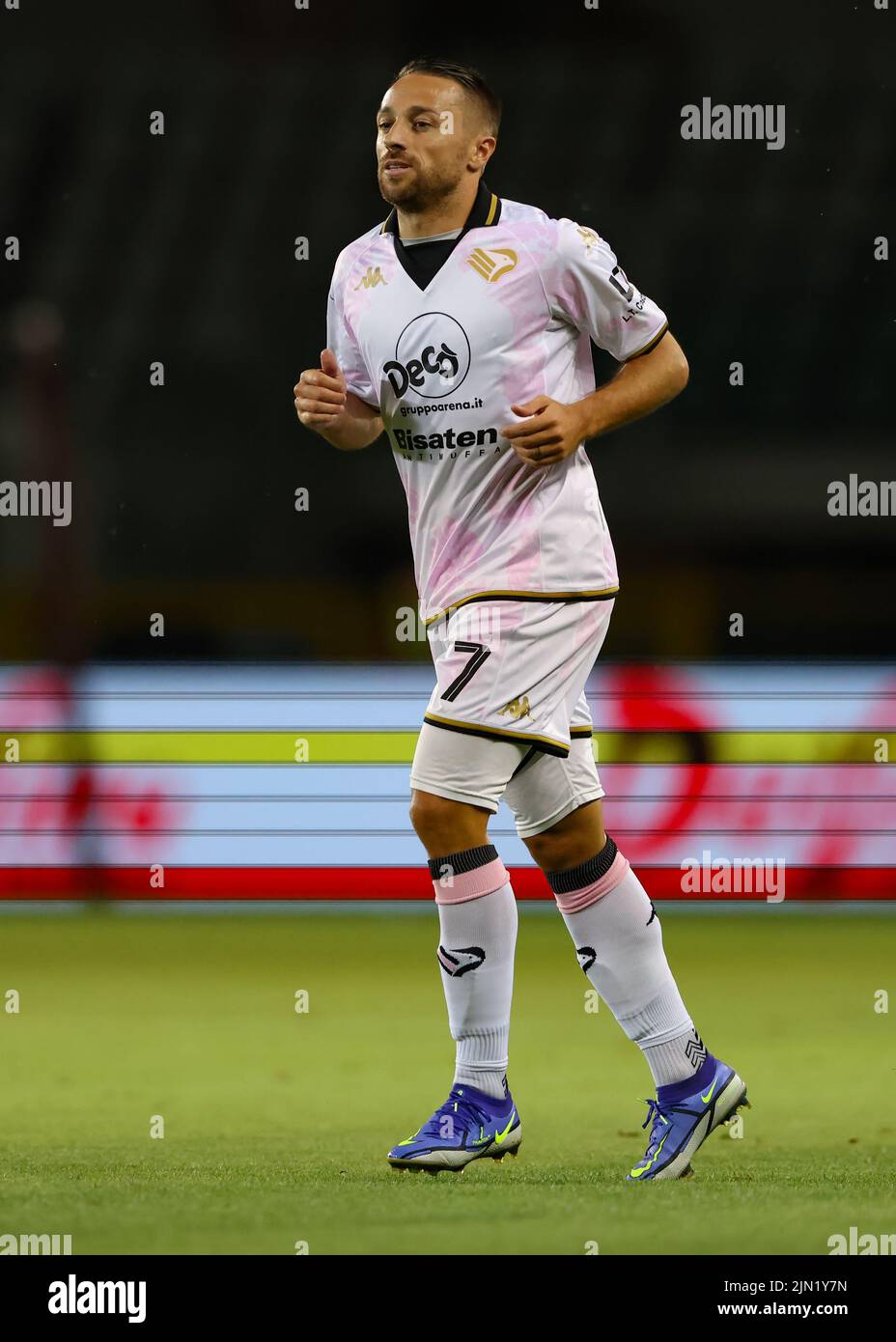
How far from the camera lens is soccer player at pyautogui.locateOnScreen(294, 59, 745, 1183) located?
134 inches

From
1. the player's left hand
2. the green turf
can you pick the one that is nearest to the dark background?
the green turf

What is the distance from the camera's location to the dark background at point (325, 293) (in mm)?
11242

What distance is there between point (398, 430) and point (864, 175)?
954 centimetres

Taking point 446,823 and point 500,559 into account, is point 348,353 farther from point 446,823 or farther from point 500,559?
point 446,823

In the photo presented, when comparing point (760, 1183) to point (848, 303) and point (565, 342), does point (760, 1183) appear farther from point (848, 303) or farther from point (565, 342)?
point (848, 303)

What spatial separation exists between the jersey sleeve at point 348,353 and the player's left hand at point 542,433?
1.35 ft

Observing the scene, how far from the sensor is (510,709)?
11.1 feet

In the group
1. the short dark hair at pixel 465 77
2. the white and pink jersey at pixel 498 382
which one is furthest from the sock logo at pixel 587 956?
the short dark hair at pixel 465 77

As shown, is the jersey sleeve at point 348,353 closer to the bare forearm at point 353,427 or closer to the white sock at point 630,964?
the bare forearm at point 353,427

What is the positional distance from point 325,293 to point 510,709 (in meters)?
8.29

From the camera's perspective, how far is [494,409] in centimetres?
346

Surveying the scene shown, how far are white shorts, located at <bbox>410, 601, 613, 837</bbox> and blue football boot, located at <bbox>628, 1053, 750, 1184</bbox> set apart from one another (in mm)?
509

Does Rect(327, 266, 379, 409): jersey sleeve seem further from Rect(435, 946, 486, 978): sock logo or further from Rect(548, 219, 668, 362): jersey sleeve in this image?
Rect(435, 946, 486, 978): sock logo

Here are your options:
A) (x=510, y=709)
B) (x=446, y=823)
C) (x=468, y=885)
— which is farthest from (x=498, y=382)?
(x=468, y=885)
